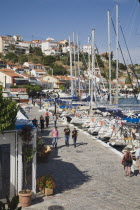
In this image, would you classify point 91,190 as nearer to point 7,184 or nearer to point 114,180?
point 114,180

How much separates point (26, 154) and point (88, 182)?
12.2ft

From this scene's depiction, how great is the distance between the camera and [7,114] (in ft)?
29.4

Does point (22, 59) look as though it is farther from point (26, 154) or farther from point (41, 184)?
point (26, 154)

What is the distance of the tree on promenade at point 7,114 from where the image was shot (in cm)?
891

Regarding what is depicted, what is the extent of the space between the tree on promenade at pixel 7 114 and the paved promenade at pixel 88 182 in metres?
2.89

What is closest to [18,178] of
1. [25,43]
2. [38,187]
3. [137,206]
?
[38,187]

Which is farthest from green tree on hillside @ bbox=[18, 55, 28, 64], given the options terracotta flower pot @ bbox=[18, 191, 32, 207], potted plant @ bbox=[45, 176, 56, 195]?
terracotta flower pot @ bbox=[18, 191, 32, 207]

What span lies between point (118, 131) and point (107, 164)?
8630 mm

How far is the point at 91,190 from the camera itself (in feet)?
35.9

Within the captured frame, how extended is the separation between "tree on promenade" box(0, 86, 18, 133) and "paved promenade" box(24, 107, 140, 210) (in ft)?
9.47

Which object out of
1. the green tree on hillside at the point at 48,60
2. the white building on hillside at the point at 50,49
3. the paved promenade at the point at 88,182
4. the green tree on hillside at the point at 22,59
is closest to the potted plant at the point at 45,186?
the paved promenade at the point at 88,182

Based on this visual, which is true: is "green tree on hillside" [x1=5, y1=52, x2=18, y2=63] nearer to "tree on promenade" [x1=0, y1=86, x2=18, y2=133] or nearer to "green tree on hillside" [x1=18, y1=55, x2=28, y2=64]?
"green tree on hillside" [x1=18, y1=55, x2=28, y2=64]

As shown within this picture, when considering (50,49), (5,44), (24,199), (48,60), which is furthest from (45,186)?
(50,49)

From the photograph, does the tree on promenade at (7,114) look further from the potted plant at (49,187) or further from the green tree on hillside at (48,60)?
the green tree on hillside at (48,60)
